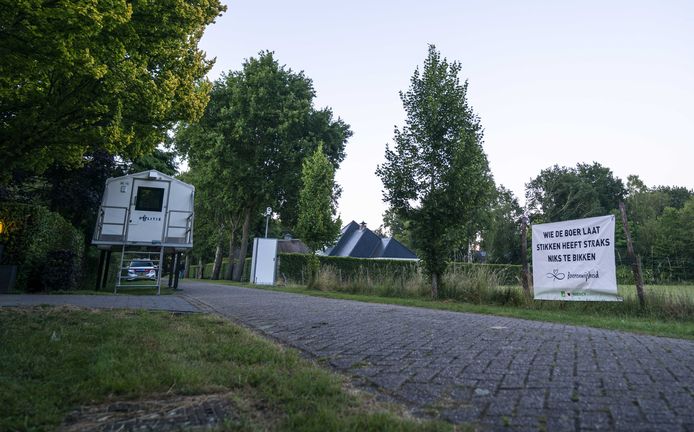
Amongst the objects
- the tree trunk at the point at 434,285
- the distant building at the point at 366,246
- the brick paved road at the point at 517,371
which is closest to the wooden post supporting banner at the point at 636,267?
the brick paved road at the point at 517,371

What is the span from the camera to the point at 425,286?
1343cm

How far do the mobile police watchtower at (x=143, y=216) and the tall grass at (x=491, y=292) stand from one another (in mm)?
5807

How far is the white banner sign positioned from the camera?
9.59m

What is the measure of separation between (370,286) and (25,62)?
11.7 m

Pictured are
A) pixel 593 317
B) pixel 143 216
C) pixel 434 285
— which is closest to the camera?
pixel 593 317

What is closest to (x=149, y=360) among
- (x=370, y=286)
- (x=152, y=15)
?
(x=152, y=15)

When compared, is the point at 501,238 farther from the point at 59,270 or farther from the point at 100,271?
the point at 59,270

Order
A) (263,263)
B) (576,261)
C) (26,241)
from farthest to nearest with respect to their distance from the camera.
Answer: (263,263), (26,241), (576,261)

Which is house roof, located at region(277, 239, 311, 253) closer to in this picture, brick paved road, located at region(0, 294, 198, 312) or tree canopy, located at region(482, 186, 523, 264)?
tree canopy, located at region(482, 186, 523, 264)

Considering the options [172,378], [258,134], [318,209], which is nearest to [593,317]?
[172,378]

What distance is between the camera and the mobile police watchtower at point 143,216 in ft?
44.1

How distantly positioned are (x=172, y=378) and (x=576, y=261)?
32.2 feet

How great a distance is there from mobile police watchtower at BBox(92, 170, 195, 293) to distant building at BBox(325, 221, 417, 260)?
22631 millimetres

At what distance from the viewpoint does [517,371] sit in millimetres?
3404
